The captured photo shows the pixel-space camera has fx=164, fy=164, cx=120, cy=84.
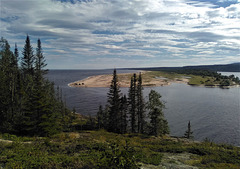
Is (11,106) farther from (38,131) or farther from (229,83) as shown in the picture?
(229,83)

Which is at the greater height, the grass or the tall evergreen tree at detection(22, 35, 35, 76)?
the tall evergreen tree at detection(22, 35, 35, 76)

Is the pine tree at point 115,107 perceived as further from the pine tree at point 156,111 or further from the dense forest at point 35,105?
the pine tree at point 156,111

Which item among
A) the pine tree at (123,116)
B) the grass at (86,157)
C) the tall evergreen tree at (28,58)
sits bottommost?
the pine tree at (123,116)

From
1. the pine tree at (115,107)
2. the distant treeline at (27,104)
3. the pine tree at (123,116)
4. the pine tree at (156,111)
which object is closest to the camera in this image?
the distant treeline at (27,104)

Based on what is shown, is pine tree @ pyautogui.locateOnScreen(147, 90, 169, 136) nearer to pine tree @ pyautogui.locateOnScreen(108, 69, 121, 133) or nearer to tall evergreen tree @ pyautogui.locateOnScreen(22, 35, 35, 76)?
pine tree @ pyautogui.locateOnScreen(108, 69, 121, 133)

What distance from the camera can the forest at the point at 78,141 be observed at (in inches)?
449

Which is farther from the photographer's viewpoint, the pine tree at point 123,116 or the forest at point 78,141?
the pine tree at point 123,116

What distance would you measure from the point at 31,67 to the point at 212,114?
65334 millimetres

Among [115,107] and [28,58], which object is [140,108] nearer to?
[115,107]

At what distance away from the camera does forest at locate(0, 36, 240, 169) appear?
11.4 m

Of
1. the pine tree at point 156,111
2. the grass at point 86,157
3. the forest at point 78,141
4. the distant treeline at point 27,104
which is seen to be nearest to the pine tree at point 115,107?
the forest at point 78,141

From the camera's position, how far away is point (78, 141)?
2017cm

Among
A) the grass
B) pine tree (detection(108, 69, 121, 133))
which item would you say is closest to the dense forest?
pine tree (detection(108, 69, 121, 133))

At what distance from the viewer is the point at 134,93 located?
48.2m
